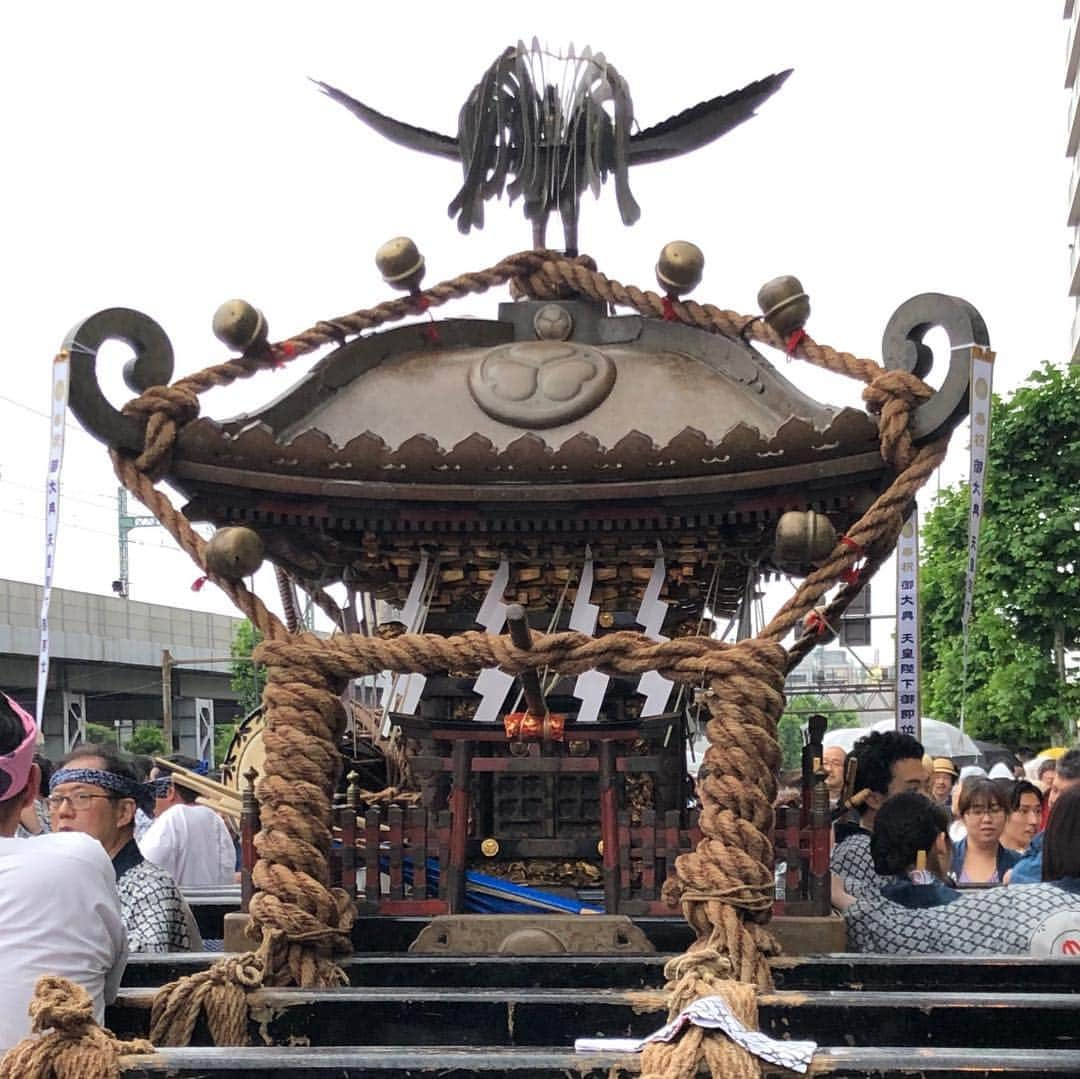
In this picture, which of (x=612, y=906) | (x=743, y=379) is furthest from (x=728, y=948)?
(x=743, y=379)

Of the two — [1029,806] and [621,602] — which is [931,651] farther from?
[621,602]

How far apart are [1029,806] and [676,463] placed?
3545 mm

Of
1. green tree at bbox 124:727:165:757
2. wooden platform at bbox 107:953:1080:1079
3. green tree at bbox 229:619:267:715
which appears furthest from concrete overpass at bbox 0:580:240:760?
wooden platform at bbox 107:953:1080:1079

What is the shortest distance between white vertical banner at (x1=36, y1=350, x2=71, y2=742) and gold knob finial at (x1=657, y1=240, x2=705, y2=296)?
7.10 ft

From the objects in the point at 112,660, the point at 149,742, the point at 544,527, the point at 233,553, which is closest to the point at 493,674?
the point at 544,527

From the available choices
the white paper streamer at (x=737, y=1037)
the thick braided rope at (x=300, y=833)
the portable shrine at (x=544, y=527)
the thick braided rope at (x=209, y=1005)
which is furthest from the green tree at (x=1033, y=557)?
the white paper streamer at (x=737, y=1037)

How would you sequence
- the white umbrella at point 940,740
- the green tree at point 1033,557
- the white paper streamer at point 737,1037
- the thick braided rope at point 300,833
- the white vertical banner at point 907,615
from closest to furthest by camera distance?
the white paper streamer at point 737,1037
the thick braided rope at point 300,833
the white vertical banner at point 907,615
the white umbrella at point 940,740
the green tree at point 1033,557

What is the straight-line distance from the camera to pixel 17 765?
3.04m

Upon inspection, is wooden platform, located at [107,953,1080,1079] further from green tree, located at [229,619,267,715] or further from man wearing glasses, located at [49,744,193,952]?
green tree, located at [229,619,267,715]

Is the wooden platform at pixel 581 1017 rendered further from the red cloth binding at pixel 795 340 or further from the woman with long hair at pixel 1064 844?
the red cloth binding at pixel 795 340

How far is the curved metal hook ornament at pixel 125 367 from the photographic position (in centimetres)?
443

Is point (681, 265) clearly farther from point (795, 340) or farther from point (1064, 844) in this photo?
point (1064, 844)

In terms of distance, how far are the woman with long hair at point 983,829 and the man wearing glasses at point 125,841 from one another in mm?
3713

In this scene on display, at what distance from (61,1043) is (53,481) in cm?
295
